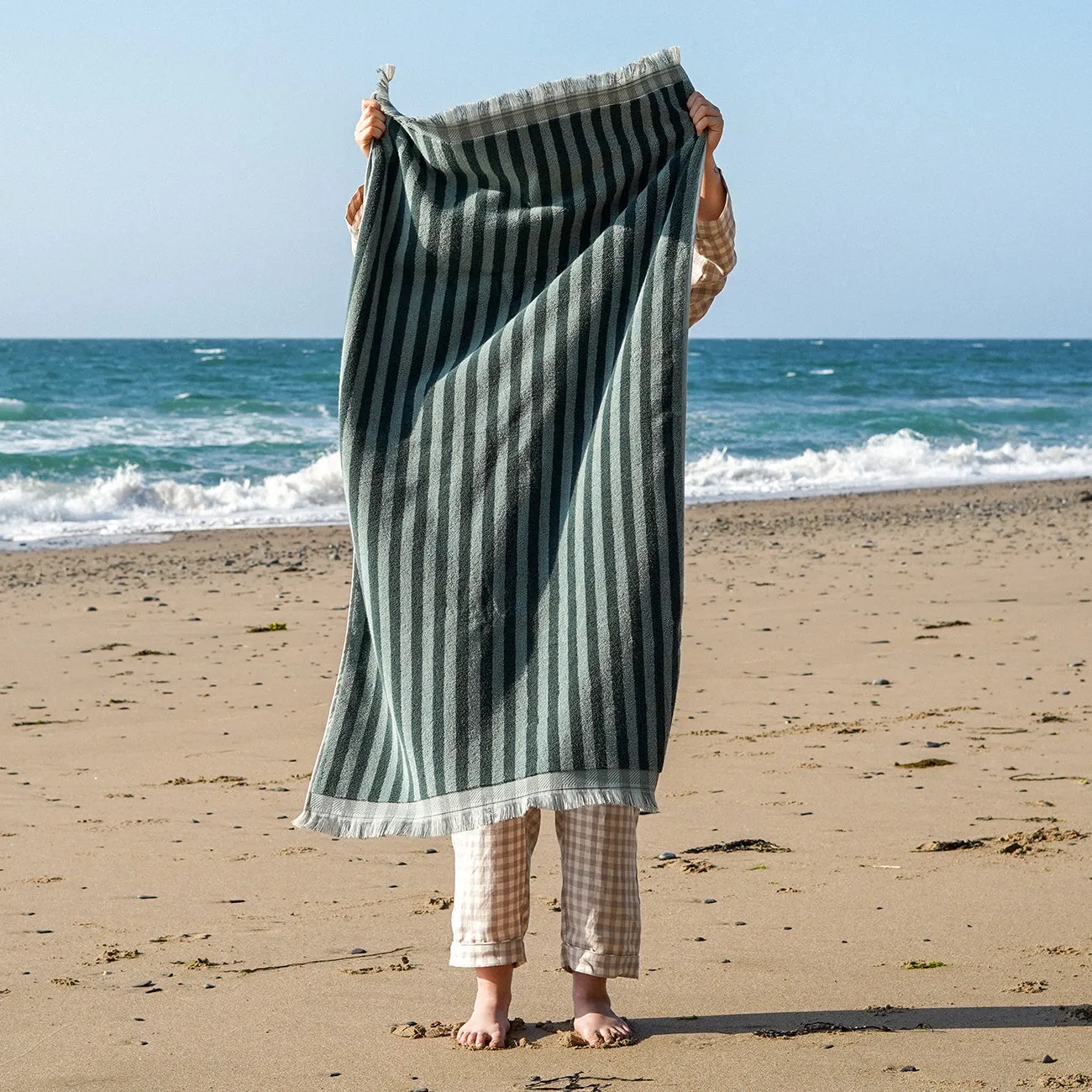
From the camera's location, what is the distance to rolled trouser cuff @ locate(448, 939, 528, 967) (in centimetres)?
290

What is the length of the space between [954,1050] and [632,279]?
1640 mm

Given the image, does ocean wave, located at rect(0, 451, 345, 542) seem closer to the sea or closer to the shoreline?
the sea

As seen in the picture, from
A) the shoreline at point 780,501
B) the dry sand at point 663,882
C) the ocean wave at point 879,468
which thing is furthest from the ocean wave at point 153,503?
the dry sand at point 663,882

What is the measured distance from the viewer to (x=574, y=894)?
292 cm

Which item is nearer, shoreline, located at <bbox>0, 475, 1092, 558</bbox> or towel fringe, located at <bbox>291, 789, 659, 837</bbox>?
towel fringe, located at <bbox>291, 789, 659, 837</bbox>

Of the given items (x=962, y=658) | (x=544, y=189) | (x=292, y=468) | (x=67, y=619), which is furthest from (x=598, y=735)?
(x=292, y=468)

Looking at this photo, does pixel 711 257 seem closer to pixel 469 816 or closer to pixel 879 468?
pixel 469 816

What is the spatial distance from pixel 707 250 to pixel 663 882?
1.78 metres

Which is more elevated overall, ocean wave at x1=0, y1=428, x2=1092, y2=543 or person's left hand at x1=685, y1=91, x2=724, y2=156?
person's left hand at x1=685, y1=91, x2=724, y2=156

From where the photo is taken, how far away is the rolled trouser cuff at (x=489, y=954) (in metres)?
2.90

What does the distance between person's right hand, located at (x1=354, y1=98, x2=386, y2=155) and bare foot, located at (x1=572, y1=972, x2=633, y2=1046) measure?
1767mm

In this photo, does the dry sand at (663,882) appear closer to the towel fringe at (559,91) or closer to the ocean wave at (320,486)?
the towel fringe at (559,91)

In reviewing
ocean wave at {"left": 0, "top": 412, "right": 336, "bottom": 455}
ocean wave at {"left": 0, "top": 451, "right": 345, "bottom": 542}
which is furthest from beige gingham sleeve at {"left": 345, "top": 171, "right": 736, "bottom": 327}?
ocean wave at {"left": 0, "top": 412, "right": 336, "bottom": 455}

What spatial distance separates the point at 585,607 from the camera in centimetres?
287
